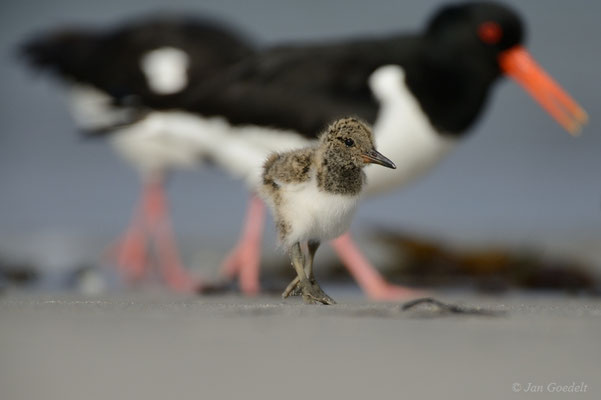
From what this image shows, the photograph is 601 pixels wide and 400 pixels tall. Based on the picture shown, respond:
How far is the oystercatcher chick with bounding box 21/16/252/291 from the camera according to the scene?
27.1 ft

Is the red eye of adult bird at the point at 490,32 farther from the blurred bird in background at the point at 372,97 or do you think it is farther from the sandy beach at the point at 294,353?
the sandy beach at the point at 294,353

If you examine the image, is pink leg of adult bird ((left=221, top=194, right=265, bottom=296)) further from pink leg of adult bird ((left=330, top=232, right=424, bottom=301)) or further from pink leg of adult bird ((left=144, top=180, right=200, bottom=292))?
pink leg of adult bird ((left=144, top=180, right=200, bottom=292))

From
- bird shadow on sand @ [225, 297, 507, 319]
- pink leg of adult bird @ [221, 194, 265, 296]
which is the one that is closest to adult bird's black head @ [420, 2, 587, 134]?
pink leg of adult bird @ [221, 194, 265, 296]

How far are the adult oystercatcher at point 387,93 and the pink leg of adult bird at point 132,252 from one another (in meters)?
1.75

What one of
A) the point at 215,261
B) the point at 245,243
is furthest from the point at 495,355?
the point at 215,261

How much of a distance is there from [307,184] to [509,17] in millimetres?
3431

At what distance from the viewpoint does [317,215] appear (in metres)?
3.20

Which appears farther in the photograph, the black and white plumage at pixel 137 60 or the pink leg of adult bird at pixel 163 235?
the black and white plumage at pixel 137 60

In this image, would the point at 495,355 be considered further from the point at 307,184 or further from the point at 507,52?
the point at 507,52

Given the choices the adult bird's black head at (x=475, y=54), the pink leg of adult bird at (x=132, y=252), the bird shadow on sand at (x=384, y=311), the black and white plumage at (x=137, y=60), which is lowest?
the bird shadow on sand at (x=384, y=311)

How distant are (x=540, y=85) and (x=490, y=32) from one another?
61cm

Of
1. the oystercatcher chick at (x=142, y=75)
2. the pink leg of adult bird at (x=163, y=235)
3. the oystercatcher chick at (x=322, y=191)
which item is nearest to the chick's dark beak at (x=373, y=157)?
the oystercatcher chick at (x=322, y=191)

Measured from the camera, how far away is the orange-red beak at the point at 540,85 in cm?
595

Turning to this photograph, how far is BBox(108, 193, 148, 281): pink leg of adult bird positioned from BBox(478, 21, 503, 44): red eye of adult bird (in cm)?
328
